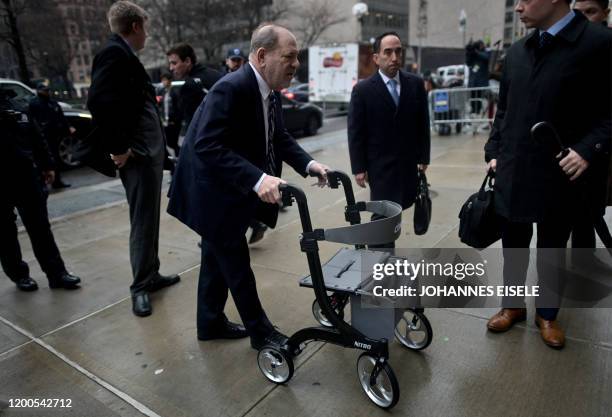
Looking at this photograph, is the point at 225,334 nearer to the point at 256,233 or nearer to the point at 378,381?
the point at 378,381

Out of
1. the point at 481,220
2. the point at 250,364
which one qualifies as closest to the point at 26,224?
the point at 250,364

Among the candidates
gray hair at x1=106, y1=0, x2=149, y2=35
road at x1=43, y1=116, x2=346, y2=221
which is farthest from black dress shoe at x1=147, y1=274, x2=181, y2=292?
road at x1=43, y1=116, x2=346, y2=221

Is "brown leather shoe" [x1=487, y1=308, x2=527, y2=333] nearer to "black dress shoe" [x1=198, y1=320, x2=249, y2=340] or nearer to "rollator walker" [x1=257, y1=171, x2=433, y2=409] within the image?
"rollator walker" [x1=257, y1=171, x2=433, y2=409]

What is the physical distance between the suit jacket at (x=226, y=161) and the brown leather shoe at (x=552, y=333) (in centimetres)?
173

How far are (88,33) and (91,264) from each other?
82.0 feet

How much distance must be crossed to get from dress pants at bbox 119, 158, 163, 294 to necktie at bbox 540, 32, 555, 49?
267 centimetres

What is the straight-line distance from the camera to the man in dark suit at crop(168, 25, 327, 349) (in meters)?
2.31

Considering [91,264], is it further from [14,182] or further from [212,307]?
[212,307]

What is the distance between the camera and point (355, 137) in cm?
348

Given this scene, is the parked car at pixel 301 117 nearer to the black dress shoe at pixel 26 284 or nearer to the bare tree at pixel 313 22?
the black dress shoe at pixel 26 284

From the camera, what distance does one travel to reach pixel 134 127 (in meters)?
3.37

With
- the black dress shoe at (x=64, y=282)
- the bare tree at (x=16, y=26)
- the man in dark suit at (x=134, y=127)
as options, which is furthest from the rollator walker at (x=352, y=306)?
the bare tree at (x=16, y=26)

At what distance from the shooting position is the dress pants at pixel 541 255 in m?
2.77

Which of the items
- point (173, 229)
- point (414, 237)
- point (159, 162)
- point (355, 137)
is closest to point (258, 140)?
point (355, 137)
